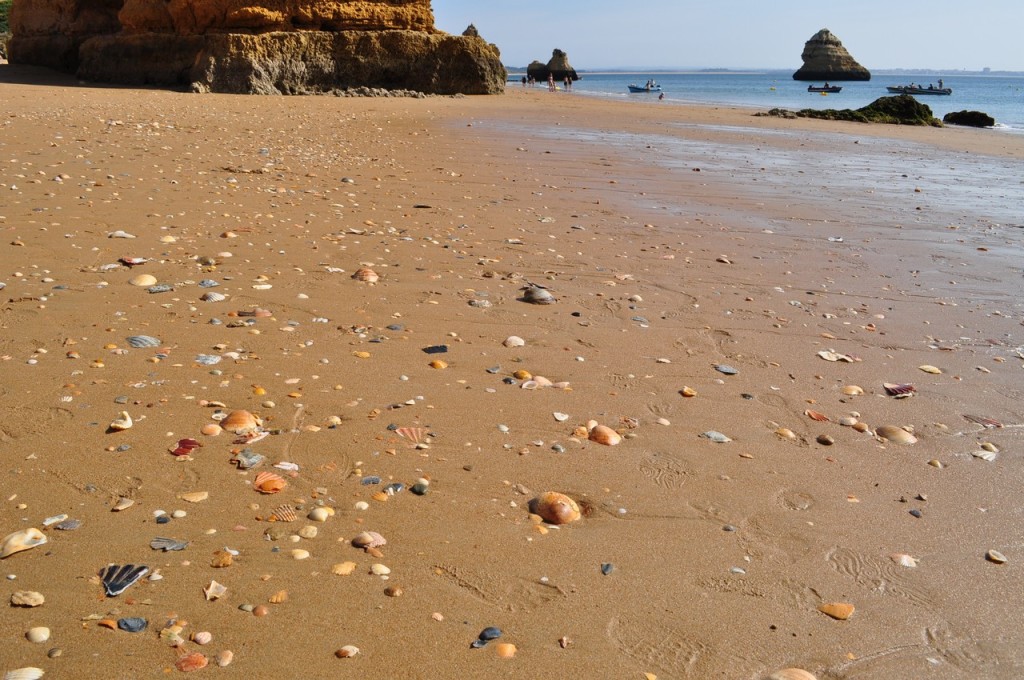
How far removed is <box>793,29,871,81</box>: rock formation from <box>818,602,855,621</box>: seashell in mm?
114759

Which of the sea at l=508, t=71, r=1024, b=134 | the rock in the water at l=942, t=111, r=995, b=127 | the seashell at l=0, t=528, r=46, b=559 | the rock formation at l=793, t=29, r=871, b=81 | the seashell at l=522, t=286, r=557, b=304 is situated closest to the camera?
the seashell at l=0, t=528, r=46, b=559

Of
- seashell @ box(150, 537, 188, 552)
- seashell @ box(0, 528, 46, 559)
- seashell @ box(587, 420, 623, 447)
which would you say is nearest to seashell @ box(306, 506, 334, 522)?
seashell @ box(150, 537, 188, 552)

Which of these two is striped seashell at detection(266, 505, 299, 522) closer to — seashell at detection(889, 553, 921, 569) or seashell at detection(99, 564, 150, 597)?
seashell at detection(99, 564, 150, 597)

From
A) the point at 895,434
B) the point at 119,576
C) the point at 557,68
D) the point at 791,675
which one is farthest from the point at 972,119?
the point at 557,68

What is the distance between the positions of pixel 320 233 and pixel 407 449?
10.6 ft

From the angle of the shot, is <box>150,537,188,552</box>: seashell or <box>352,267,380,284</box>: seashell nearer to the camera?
<box>150,537,188,552</box>: seashell

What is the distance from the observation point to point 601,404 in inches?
131

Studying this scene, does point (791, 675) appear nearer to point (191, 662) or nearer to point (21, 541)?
point (191, 662)

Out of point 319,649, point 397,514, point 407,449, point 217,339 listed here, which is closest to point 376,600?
point 319,649

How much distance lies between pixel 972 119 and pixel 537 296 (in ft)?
92.7

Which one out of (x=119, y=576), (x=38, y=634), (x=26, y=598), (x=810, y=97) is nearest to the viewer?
(x=38, y=634)

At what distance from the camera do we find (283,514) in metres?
2.37

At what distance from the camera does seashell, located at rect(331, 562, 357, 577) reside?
6.98 ft

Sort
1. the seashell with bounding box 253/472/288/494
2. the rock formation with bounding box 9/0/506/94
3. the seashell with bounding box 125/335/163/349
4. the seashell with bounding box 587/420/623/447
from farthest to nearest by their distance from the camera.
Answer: the rock formation with bounding box 9/0/506/94, the seashell with bounding box 125/335/163/349, the seashell with bounding box 587/420/623/447, the seashell with bounding box 253/472/288/494
